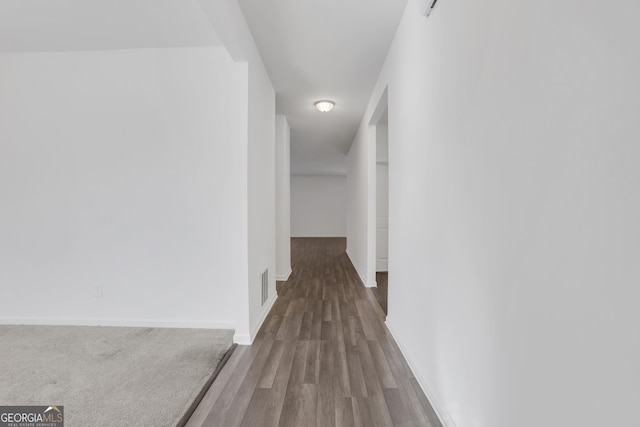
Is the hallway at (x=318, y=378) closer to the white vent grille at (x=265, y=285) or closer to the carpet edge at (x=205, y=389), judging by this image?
the carpet edge at (x=205, y=389)

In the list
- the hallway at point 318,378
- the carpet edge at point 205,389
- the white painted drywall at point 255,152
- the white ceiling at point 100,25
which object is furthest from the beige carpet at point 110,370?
the white ceiling at point 100,25

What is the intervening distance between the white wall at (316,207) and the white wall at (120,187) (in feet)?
30.6

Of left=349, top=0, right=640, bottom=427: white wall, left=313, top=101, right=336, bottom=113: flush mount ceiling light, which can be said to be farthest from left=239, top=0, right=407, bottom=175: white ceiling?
left=349, top=0, right=640, bottom=427: white wall

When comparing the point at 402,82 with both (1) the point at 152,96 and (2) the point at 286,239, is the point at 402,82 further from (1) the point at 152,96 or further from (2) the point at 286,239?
(2) the point at 286,239

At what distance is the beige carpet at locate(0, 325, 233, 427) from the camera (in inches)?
67.5

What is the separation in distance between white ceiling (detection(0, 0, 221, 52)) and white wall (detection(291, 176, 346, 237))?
949 cm

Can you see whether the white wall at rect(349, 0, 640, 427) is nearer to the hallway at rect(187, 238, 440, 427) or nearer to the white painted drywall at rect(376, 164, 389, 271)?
the hallway at rect(187, 238, 440, 427)

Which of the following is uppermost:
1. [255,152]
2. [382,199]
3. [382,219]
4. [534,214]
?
[255,152]

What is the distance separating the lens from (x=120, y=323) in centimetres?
294

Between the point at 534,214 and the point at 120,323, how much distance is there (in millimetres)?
3413

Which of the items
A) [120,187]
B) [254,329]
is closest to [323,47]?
[120,187]

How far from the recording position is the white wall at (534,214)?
0.68 meters

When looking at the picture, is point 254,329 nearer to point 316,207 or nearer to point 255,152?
point 255,152

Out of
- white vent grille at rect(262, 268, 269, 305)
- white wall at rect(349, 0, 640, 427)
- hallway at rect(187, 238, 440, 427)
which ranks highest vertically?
white wall at rect(349, 0, 640, 427)
